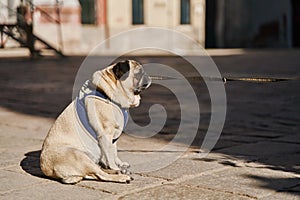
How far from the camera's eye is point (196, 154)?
5512mm

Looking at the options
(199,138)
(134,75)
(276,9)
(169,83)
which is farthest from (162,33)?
(134,75)

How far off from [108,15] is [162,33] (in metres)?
2.36

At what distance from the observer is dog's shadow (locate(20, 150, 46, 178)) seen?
4758 mm

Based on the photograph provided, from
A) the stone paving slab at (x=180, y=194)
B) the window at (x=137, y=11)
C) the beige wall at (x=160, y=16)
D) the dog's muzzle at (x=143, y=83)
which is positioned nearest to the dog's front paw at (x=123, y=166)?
the stone paving slab at (x=180, y=194)

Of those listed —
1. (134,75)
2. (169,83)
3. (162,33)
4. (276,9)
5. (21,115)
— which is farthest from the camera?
(276,9)

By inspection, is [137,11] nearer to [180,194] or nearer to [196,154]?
[196,154]

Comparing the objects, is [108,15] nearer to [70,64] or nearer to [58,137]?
[70,64]

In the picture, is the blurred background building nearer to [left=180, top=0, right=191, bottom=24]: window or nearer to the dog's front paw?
[left=180, top=0, right=191, bottom=24]: window

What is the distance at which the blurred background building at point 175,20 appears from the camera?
876 inches

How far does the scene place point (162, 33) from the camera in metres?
24.7

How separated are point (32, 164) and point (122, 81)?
130 cm

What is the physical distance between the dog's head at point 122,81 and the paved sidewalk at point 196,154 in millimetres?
596

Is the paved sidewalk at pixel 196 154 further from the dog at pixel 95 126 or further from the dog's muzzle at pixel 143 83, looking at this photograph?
the dog's muzzle at pixel 143 83

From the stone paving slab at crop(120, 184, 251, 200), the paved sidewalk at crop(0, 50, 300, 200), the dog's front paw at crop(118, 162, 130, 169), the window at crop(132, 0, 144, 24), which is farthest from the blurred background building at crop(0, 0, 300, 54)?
the stone paving slab at crop(120, 184, 251, 200)
